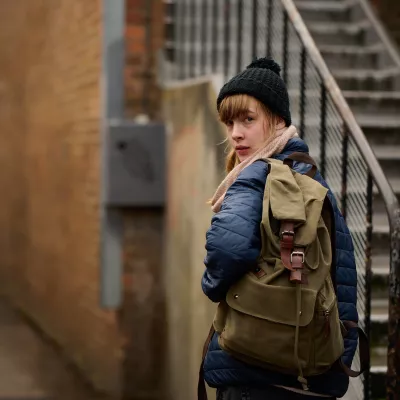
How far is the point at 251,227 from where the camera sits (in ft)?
8.43

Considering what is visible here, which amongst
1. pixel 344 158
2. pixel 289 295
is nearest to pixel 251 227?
pixel 289 295

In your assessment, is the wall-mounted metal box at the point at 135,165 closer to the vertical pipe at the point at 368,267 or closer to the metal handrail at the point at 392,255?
the metal handrail at the point at 392,255

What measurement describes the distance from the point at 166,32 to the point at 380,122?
1963mm

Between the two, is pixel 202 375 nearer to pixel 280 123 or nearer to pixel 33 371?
pixel 280 123

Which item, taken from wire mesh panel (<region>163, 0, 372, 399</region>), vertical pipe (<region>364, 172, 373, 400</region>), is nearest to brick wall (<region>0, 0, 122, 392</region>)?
wire mesh panel (<region>163, 0, 372, 399</region>)

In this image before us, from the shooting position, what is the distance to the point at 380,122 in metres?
5.94

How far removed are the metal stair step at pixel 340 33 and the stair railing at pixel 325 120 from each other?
21 centimetres

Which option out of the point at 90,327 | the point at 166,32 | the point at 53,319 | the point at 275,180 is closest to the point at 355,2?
the point at 166,32

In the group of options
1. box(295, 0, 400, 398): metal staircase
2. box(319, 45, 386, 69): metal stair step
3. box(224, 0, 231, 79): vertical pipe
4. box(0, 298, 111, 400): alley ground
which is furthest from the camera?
box(0, 298, 111, 400): alley ground

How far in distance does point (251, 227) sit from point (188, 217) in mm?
3534

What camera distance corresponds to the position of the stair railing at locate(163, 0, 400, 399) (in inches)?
136

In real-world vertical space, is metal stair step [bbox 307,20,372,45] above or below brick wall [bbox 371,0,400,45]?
below

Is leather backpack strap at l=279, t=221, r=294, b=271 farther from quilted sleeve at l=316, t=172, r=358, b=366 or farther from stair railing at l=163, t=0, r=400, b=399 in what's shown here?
stair railing at l=163, t=0, r=400, b=399

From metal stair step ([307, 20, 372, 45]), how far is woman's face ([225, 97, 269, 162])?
429 cm
